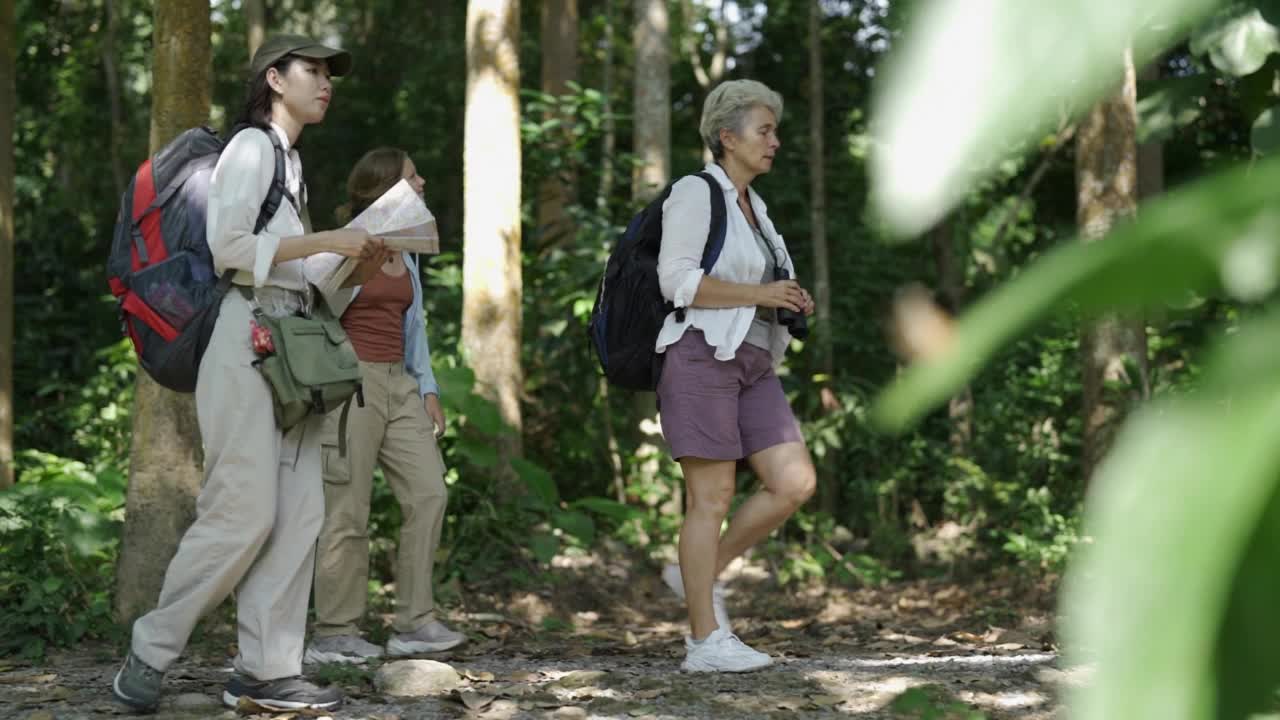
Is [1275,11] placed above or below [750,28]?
below

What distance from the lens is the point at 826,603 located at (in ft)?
30.6

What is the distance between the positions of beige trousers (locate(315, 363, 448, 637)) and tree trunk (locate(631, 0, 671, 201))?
14.5ft

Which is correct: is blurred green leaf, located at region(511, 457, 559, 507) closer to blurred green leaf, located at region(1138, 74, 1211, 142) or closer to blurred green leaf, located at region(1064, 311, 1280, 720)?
blurred green leaf, located at region(1138, 74, 1211, 142)

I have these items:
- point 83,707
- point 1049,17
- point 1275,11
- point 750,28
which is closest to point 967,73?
point 1049,17

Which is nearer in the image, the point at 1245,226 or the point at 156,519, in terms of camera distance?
the point at 1245,226

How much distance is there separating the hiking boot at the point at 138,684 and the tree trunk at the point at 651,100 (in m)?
6.26

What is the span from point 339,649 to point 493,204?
11.2ft

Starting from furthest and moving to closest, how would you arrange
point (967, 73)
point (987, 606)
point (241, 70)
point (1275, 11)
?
1. point (241, 70)
2. point (987, 606)
3. point (1275, 11)
4. point (967, 73)

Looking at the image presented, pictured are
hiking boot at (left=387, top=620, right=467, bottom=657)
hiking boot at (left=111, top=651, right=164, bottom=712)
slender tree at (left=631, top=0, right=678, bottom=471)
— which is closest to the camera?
hiking boot at (left=111, top=651, right=164, bottom=712)

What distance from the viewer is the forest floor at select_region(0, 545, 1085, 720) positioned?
4.56 meters

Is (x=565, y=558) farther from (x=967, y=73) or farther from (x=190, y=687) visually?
(x=967, y=73)

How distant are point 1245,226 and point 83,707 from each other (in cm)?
507

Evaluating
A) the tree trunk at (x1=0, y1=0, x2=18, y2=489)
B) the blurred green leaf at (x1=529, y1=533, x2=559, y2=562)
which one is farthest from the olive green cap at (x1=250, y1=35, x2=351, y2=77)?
the tree trunk at (x1=0, y1=0, x2=18, y2=489)

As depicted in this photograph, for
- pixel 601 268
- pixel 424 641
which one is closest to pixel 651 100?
pixel 601 268
